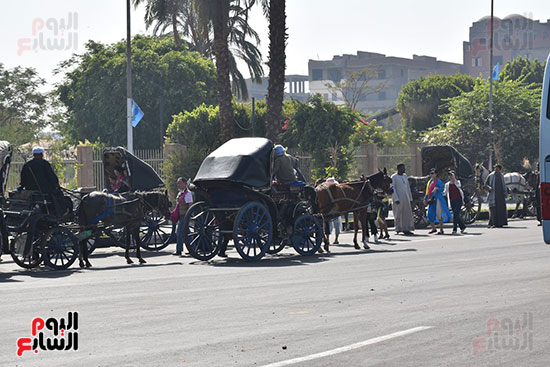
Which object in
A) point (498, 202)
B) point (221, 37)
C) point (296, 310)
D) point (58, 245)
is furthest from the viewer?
point (221, 37)

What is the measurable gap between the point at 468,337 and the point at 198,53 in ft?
199

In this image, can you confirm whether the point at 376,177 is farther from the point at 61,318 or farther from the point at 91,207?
the point at 61,318

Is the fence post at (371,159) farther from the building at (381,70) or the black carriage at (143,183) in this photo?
the building at (381,70)

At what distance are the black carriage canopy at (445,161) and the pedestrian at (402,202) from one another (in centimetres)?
602

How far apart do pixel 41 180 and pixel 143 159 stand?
65.8 ft

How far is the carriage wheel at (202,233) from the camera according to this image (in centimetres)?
1808

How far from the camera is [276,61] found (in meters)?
32.3

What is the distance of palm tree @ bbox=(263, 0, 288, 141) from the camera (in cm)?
3200

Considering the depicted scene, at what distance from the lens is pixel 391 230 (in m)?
28.7

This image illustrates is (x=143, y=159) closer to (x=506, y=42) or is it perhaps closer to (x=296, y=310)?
(x=296, y=310)

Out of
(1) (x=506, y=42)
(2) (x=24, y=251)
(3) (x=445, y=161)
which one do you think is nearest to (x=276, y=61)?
(3) (x=445, y=161)

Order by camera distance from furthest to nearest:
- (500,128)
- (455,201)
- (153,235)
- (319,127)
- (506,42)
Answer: (506,42) < (500,128) < (319,127) < (455,201) < (153,235)

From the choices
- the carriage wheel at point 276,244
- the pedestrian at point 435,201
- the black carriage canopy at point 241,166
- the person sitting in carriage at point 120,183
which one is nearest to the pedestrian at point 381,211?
the pedestrian at point 435,201
